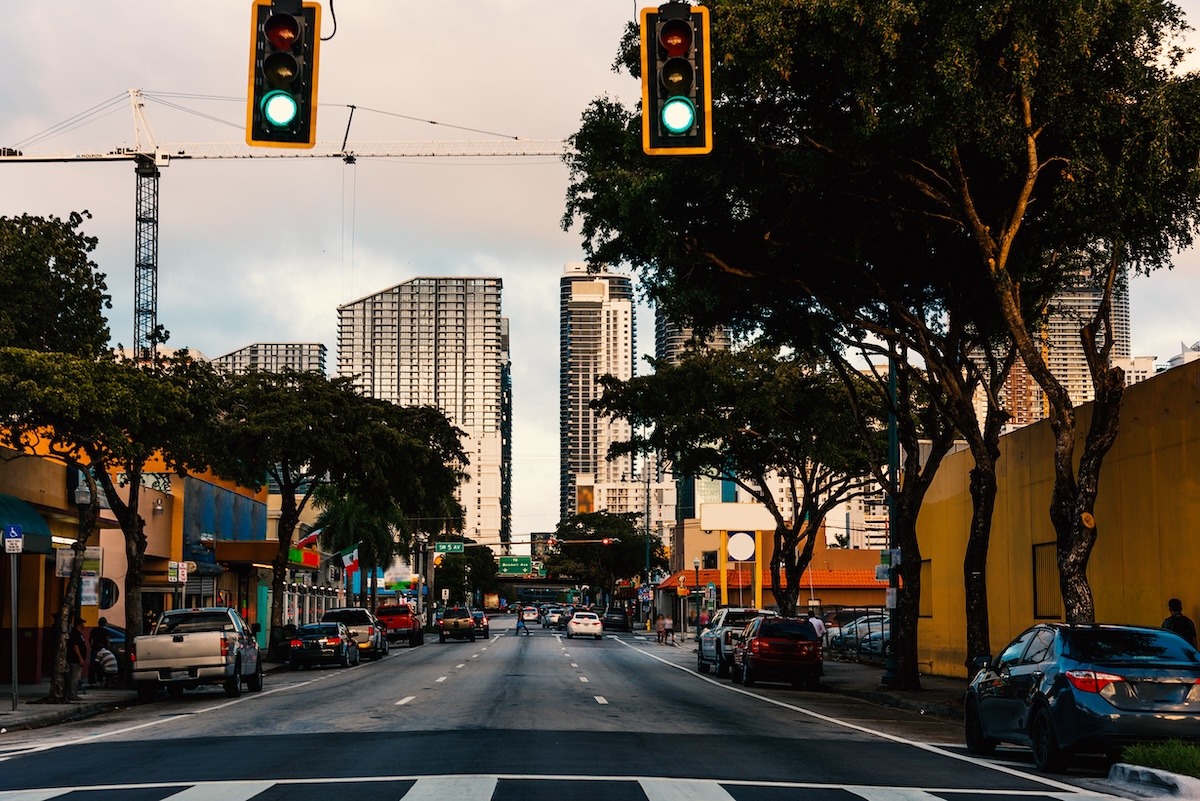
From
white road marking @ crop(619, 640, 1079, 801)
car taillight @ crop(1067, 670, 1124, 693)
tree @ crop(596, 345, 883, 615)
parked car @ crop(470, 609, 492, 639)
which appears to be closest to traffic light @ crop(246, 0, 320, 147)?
white road marking @ crop(619, 640, 1079, 801)

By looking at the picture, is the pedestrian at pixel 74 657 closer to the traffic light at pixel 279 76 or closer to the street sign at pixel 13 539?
the street sign at pixel 13 539

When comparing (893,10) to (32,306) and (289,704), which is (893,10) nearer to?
(289,704)

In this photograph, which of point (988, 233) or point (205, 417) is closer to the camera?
point (988, 233)

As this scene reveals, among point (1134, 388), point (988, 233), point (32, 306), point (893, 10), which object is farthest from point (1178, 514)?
point (32, 306)

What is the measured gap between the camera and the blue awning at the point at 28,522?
2919 centimetres

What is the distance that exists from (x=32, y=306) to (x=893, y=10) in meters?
28.4

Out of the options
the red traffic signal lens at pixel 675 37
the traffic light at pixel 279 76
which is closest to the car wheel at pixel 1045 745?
the red traffic signal lens at pixel 675 37

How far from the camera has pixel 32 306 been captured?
1529 inches

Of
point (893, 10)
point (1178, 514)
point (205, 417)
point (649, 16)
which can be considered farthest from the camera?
point (205, 417)

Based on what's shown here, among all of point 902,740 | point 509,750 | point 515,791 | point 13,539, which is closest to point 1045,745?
point 902,740

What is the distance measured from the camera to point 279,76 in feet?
35.0

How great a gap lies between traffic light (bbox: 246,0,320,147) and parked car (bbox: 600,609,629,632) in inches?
3267

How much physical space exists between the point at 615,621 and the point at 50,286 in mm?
58036

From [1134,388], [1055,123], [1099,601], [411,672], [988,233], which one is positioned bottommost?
[411,672]
